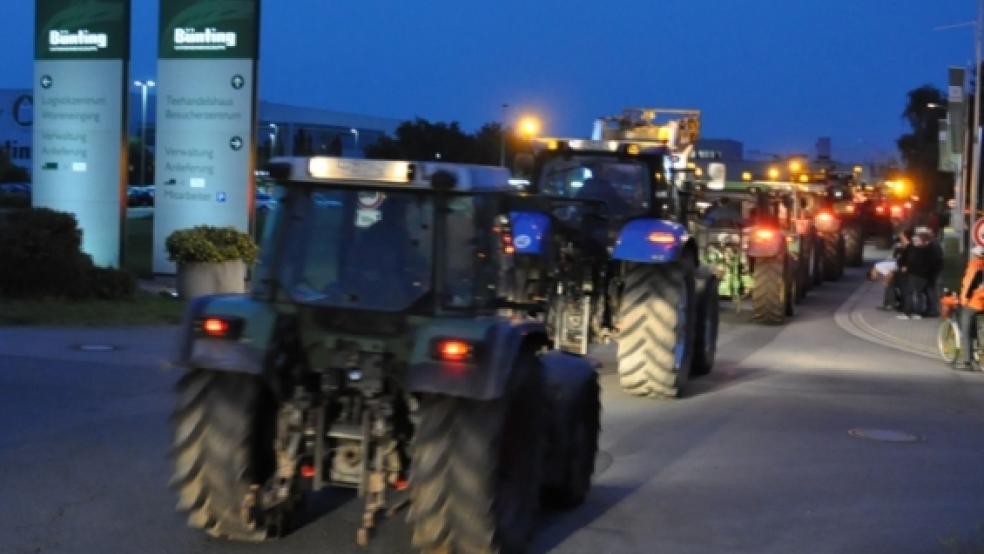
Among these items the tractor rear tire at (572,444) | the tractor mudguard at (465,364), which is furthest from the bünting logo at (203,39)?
the tractor mudguard at (465,364)

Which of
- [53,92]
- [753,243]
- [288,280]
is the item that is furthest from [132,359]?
[753,243]

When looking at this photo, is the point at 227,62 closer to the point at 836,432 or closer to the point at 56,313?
the point at 56,313

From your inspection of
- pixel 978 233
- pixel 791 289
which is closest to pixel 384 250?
pixel 978 233

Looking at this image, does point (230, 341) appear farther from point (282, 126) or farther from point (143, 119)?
point (282, 126)

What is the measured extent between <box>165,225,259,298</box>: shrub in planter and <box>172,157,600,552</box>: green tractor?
572 inches

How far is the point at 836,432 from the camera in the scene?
12.7 m

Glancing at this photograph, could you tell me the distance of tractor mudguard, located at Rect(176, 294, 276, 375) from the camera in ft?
24.2

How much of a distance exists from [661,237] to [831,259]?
2333 cm

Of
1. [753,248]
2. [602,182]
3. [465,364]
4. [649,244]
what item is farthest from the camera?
[753,248]

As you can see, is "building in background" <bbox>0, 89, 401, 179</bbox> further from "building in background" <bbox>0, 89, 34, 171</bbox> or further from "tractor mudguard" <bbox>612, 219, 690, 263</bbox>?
"tractor mudguard" <bbox>612, 219, 690, 263</bbox>

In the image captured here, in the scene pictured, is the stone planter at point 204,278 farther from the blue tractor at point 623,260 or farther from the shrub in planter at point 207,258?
the blue tractor at point 623,260

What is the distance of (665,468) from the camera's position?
35.0ft

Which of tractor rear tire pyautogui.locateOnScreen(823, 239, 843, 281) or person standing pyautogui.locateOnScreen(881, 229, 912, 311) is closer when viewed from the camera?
person standing pyautogui.locateOnScreen(881, 229, 912, 311)

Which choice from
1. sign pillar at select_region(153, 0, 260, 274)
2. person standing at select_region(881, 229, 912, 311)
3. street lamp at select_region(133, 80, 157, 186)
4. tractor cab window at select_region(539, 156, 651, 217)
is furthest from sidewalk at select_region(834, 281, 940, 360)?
street lamp at select_region(133, 80, 157, 186)
